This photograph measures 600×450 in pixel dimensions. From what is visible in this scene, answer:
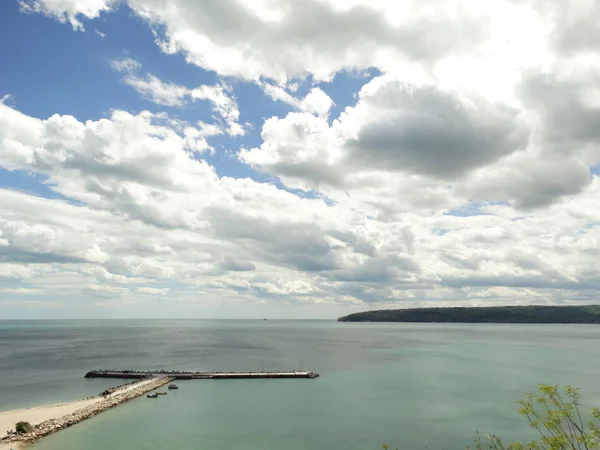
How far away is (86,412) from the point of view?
61406 mm

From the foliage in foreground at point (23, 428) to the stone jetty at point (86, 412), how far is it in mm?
519

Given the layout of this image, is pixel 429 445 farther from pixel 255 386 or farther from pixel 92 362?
pixel 92 362

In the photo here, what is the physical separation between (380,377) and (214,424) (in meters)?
49.5

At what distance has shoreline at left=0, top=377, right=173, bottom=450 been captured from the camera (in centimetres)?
4966

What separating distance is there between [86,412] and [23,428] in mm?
10719

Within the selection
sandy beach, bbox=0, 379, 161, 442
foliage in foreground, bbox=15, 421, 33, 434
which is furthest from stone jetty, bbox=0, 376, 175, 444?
sandy beach, bbox=0, 379, 161, 442

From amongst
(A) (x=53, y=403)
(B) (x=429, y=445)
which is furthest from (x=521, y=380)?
(A) (x=53, y=403)

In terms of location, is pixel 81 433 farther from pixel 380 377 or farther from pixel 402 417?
pixel 380 377

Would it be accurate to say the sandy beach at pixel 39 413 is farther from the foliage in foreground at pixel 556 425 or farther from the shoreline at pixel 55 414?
the foliage in foreground at pixel 556 425

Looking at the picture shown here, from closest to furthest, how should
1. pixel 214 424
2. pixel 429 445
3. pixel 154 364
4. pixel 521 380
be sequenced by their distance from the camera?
pixel 429 445
pixel 214 424
pixel 521 380
pixel 154 364

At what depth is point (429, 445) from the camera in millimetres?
48969

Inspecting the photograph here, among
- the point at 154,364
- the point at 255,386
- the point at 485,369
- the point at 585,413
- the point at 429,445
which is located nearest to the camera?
the point at 429,445

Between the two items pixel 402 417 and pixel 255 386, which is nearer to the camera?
pixel 402 417

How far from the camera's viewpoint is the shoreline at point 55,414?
49.7m
